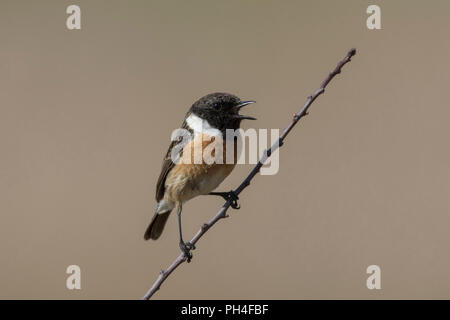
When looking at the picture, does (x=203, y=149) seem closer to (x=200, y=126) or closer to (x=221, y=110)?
(x=200, y=126)

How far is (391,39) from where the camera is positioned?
8344mm

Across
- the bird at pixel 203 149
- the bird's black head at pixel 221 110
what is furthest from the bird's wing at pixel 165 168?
the bird's black head at pixel 221 110

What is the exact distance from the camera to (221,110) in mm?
3902

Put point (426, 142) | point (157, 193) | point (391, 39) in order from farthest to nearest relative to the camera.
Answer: point (391, 39), point (426, 142), point (157, 193)

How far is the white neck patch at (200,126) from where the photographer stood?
153 inches

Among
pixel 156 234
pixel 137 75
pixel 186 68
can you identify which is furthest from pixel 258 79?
pixel 156 234

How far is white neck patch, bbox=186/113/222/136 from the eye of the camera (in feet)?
12.8

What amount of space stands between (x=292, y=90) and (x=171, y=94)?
5.51 feet

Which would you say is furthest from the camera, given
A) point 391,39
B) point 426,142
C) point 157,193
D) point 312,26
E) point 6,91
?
point 312,26

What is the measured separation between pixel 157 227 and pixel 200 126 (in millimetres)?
1036

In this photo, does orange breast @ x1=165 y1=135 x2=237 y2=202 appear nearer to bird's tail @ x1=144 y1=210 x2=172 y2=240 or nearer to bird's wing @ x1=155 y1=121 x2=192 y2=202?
bird's wing @ x1=155 y1=121 x2=192 y2=202

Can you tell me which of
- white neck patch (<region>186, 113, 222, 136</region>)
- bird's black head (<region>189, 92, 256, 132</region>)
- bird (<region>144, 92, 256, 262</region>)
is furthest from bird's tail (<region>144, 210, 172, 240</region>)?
bird's black head (<region>189, 92, 256, 132</region>)

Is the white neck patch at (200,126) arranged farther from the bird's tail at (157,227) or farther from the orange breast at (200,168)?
the bird's tail at (157,227)

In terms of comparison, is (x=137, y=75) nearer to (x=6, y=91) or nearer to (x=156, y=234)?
(x=6, y=91)
